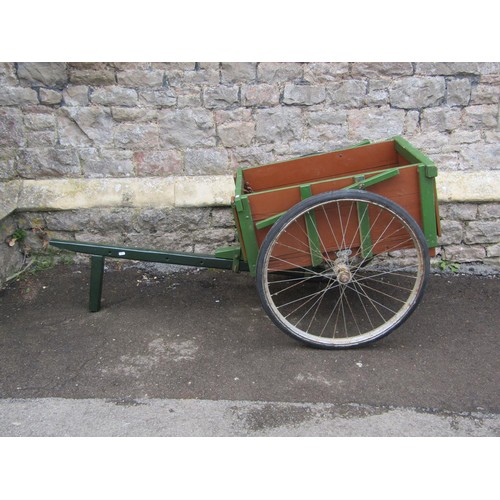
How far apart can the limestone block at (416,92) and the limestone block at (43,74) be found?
259 cm

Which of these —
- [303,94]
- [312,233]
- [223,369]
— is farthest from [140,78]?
[223,369]

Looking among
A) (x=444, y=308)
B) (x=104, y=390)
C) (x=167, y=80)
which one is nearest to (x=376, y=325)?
(x=444, y=308)

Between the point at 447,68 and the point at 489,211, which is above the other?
the point at 447,68

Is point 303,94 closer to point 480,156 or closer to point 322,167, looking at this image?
point 322,167

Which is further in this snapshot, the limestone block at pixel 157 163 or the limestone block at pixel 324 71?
the limestone block at pixel 157 163

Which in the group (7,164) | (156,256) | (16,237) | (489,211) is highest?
(7,164)

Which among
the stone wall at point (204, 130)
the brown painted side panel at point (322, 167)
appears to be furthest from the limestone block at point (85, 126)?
the brown painted side panel at point (322, 167)

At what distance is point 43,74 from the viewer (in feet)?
14.7

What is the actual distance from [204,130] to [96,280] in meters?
1.48

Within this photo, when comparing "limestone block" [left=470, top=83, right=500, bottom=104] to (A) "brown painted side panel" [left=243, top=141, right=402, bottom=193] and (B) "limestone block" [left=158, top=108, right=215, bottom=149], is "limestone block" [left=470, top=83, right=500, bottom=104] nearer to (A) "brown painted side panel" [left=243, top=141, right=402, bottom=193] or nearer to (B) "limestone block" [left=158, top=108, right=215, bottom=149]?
(A) "brown painted side panel" [left=243, top=141, right=402, bottom=193]

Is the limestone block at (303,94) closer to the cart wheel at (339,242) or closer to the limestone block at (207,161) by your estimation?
the limestone block at (207,161)

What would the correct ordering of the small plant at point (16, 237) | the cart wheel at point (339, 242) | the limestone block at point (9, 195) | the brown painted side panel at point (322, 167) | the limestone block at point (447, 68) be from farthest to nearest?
the small plant at point (16, 237), the limestone block at point (9, 195), the limestone block at point (447, 68), the brown painted side panel at point (322, 167), the cart wheel at point (339, 242)

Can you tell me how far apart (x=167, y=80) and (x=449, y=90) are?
2.22m

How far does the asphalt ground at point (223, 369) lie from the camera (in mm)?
3064
